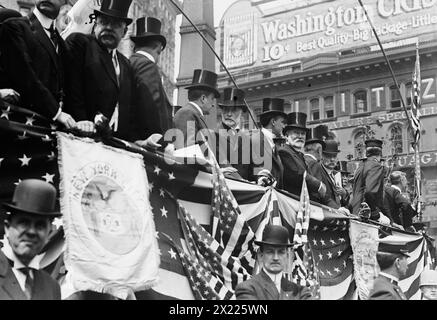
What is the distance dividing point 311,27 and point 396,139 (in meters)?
10.8

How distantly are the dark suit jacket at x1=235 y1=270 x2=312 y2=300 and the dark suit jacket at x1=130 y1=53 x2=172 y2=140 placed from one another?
1.74 m

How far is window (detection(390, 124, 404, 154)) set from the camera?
39056 mm

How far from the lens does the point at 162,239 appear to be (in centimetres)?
542

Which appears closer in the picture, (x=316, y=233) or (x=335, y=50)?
(x=316, y=233)

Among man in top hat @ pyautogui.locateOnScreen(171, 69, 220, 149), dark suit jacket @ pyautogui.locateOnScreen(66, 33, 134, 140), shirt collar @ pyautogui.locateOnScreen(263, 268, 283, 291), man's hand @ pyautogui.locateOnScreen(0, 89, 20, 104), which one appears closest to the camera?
man's hand @ pyautogui.locateOnScreen(0, 89, 20, 104)

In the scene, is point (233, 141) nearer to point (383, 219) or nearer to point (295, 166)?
point (295, 166)

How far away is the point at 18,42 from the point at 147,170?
1.41m

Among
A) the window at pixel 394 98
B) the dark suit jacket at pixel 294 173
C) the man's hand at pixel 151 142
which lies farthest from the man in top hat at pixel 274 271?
the window at pixel 394 98

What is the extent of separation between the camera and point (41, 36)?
511cm

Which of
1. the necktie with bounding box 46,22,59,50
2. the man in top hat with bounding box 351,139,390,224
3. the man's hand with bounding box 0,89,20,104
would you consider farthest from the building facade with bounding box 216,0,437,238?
the man's hand with bounding box 0,89,20,104

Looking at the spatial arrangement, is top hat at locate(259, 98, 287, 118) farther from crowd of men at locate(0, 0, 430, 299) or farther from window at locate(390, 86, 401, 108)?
window at locate(390, 86, 401, 108)

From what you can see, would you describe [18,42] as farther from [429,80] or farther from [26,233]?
[429,80]

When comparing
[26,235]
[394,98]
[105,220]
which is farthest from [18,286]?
[394,98]
